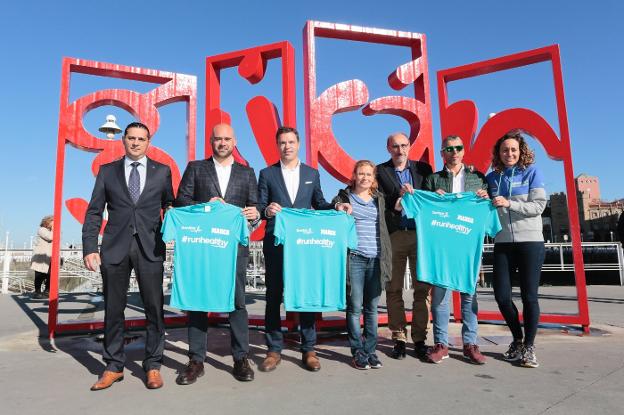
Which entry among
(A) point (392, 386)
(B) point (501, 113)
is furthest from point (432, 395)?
(B) point (501, 113)

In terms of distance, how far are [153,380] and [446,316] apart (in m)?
2.86

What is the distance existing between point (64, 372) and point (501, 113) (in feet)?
20.7

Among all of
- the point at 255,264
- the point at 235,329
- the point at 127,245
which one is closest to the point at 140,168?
the point at 127,245

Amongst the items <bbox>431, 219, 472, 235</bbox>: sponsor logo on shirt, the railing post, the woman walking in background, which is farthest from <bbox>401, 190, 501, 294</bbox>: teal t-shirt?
the railing post

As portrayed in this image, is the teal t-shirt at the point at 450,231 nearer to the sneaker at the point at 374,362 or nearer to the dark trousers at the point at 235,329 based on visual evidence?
the sneaker at the point at 374,362

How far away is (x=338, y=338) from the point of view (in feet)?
17.0

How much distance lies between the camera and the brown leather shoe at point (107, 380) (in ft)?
10.8

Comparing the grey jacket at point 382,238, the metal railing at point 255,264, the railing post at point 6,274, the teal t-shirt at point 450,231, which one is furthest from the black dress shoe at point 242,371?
the railing post at point 6,274

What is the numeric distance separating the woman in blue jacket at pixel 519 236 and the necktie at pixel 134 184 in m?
3.44

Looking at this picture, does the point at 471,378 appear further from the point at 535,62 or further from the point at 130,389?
the point at 535,62

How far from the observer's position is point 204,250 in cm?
372

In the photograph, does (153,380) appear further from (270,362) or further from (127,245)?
(127,245)

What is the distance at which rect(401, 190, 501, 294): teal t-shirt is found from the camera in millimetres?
4066

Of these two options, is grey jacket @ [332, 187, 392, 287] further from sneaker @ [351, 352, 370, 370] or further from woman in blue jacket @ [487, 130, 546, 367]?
woman in blue jacket @ [487, 130, 546, 367]
